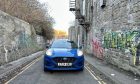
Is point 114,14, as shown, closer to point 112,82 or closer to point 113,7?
point 113,7

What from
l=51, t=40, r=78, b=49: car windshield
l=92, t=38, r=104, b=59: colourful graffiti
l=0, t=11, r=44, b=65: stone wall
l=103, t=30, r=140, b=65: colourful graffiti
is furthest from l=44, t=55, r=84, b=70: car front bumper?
l=92, t=38, r=104, b=59: colourful graffiti

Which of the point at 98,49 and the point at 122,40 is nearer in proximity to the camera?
the point at 122,40

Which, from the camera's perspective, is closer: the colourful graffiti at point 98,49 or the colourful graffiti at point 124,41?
the colourful graffiti at point 124,41

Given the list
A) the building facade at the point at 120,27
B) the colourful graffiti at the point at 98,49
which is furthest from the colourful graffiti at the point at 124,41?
the colourful graffiti at the point at 98,49

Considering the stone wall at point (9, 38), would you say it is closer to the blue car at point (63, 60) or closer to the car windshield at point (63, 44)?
the car windshield at point (63, 44)

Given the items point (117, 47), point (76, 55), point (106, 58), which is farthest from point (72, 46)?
point (106, 58)

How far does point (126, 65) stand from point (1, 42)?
24.4ft

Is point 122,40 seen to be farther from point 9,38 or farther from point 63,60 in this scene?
point 9,38

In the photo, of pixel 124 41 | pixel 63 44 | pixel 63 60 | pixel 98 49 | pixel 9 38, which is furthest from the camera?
pixel 98 49

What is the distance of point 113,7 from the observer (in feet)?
54.7

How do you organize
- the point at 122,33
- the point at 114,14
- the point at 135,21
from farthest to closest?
the point at 114,14 < the point at 122,33 < the point at 135,21

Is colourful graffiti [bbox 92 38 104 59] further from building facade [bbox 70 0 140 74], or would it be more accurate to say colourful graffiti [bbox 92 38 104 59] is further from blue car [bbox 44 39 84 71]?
blue car [bbox 44 39 84 71]

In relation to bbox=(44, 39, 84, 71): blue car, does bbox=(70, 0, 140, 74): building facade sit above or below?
above

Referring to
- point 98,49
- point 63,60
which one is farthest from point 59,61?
point 98,49
